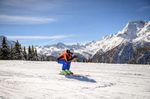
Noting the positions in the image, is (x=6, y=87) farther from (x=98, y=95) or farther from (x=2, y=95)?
(x=98, y=95)

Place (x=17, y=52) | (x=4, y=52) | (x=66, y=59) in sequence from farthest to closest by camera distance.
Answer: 1. (x=17, y=52)
2. (x=4, y=52)
3. (x=66, y=59)

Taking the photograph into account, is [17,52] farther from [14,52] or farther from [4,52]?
[4,52]

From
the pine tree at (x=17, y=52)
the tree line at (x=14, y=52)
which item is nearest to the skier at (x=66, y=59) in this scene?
the tree line at (x=14, y=52)

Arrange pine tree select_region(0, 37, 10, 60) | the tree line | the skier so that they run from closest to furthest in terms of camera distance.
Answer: the skier → pine tree select_region(0, 37, 10, 60) → the tree line

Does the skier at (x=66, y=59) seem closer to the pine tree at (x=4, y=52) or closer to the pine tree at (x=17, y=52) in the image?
the pine tree at (x=4, y=52)

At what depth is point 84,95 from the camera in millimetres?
10609

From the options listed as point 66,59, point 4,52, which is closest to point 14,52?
point 4,52

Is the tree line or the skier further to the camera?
the tree line

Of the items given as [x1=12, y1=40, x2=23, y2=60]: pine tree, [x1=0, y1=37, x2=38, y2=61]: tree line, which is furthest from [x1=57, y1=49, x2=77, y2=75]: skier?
[x1=12, y1=40, x2=23, y2=60]: pine tree

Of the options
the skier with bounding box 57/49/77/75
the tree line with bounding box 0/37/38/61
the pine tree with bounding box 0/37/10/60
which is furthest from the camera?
the tree line with bounding box 0/37/38/61

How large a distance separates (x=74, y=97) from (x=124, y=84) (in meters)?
4.28

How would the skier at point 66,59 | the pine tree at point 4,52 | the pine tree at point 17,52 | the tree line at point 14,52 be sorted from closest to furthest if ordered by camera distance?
the skier at point 66,59 → the pine tree at point 4,52 → the tree line at point 14,52 → the pine tree at point 17,52

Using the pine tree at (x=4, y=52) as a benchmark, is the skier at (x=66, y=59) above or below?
below

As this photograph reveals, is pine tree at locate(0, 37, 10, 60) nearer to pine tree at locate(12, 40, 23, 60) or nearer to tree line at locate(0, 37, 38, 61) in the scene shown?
tree line at locate(0, 37, 38, 61)
